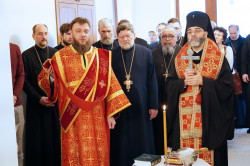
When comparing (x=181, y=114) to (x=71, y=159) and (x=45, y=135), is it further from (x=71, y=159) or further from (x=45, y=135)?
(x=45, y=135)

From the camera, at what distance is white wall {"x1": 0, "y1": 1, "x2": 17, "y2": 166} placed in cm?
161

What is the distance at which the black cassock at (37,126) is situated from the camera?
194 inches

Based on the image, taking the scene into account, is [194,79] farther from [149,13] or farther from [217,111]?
[149,13]

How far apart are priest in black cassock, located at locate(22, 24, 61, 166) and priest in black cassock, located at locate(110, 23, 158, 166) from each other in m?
1.03

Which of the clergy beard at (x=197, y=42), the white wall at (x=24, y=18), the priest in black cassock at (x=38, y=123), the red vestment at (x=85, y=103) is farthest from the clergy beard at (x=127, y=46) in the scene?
the white wall at (x=24, y=18)

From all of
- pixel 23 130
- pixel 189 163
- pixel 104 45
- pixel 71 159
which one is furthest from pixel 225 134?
pixel 23 130

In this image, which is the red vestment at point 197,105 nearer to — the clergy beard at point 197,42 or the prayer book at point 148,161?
the clergy beard at point 197,42

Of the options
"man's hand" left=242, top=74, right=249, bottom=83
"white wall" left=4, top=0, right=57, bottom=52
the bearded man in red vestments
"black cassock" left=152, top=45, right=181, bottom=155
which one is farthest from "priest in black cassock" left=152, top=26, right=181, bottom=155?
"man's hand" left=242, top=74, right=249, bottom=83

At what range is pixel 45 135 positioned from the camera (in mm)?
4945

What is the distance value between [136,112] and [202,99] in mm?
1071

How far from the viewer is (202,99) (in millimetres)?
3549

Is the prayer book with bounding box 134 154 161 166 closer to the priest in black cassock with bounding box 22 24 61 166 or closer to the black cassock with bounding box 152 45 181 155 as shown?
the black cassock with bounding box 152 45 181 155

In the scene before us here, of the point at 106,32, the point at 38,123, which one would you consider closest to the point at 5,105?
the point at 38,123

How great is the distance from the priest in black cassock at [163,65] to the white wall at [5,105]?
11.1 feet
